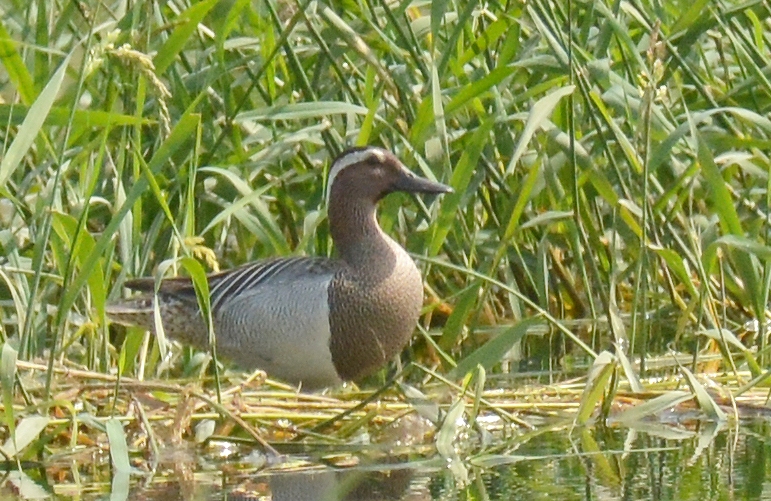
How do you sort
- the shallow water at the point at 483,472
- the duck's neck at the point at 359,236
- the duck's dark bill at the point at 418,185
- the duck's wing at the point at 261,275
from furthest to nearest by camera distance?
1. the duck's neck at the point at 359,236
2. the duck's wing at the point at 261,275
3. the duck's dark bill at the point at 418,185
4. the shallow water at the point at 483,472

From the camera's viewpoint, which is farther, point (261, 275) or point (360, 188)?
point (360, 188)

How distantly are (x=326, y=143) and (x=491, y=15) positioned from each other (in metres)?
0.77

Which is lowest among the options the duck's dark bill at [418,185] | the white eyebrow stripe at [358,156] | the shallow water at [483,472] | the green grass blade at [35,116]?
the shallow water at [483,472]

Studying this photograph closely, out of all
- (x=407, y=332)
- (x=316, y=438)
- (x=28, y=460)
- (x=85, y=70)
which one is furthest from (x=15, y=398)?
(x=407, y=332)

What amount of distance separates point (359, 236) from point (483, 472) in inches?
79.4

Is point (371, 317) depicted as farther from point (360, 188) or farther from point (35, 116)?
point (35, 116)

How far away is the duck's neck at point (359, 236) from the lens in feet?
20.8

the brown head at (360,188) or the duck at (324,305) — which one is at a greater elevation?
the brown head at (360,188)

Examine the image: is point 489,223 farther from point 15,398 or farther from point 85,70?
point 85,70

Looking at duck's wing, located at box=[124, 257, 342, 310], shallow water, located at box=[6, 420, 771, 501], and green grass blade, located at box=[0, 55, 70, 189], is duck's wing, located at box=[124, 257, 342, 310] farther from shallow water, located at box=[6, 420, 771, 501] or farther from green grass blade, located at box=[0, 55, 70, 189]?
green grass blade, located at box=[0, 55, 70, 189]

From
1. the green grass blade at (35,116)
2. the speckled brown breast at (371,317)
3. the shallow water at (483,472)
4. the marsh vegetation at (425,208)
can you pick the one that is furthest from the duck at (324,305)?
the green grass blade at (35,116)

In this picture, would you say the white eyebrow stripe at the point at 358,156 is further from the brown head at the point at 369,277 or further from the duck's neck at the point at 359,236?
the duck's neck at the point at 359,236

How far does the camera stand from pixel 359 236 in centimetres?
645

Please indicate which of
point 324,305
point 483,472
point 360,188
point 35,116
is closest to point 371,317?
point 324,305
